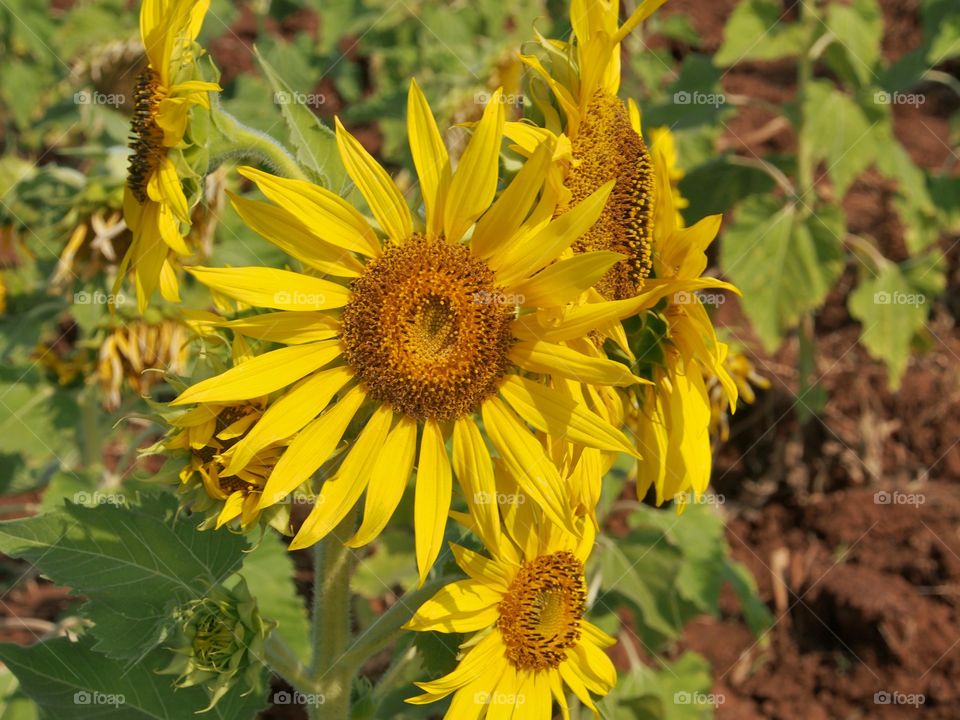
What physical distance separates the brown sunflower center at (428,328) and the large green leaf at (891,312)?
109 inches

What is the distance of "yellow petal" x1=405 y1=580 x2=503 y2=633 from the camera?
1779 millimetres

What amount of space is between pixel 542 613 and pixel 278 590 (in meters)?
0.86

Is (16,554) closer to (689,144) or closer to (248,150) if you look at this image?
(248,150)

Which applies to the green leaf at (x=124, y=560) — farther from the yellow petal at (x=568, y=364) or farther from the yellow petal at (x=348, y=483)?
the yellow petal at (x=568, y=364)

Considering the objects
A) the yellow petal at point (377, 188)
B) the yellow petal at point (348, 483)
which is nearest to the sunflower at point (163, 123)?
the yellow petal at point (377, 188)

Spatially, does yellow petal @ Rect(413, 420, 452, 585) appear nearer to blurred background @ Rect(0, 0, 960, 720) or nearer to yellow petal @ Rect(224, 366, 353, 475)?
yellow petal @ Rect(224, 366, 353, 475)

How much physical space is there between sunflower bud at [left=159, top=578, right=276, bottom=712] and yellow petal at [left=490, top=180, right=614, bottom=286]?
2.56 feet

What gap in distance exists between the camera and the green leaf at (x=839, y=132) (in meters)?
3.81

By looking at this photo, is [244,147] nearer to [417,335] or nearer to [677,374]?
[417,335]

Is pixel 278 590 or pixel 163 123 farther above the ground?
pixel 163 123

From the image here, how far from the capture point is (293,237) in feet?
5.32

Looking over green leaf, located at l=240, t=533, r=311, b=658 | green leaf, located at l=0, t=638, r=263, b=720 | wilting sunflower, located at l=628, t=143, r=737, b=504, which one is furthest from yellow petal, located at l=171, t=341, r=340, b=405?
green leaf, located at l=240, t=533, r=311, b=658

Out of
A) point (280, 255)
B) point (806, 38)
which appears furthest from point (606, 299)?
point (806, 38)

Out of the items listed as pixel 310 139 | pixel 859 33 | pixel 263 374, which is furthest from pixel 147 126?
pixel 859 33
